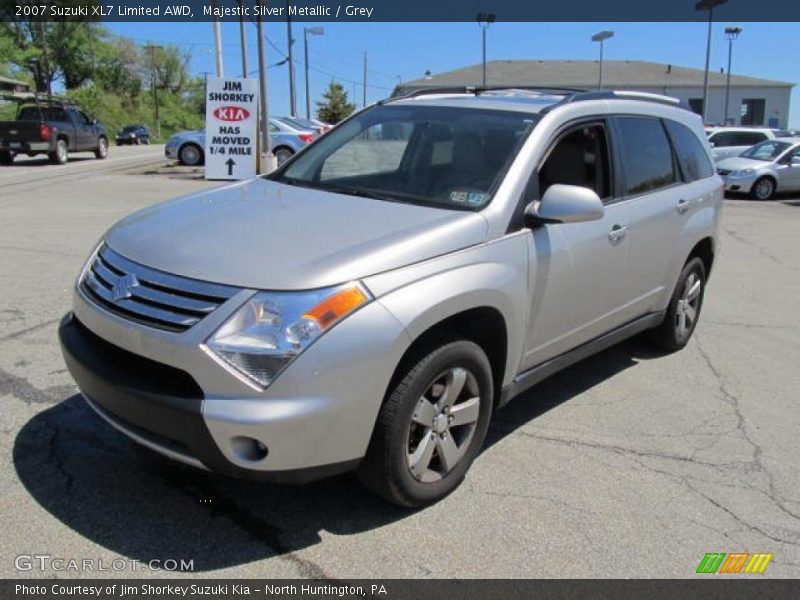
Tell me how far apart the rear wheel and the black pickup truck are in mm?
4217

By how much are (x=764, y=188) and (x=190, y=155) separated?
16.1 meters

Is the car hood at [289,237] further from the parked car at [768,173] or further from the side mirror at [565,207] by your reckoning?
the parked car at [768,173]

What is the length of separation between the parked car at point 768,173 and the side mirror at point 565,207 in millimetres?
16812

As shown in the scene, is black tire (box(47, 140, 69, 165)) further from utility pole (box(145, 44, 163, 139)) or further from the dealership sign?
utility pole (box(145, 44, 163, 139))

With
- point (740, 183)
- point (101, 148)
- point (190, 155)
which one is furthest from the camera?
point (101, 148)

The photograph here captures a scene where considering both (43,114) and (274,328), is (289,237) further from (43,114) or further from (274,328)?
(43,114)

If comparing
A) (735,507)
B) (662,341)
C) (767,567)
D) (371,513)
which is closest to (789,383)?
(662,341)

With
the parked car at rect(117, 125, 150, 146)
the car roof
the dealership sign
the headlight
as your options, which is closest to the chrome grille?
the headlight

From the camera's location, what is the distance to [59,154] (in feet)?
75.9

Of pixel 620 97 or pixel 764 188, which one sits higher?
pixel 620 97

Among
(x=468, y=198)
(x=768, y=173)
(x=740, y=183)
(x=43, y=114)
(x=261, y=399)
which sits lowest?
(x=740, y=183)

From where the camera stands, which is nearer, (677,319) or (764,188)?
(677,319)

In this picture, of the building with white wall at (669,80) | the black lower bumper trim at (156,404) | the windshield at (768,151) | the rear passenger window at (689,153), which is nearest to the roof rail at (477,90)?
the rear passenger window at (689,153)
